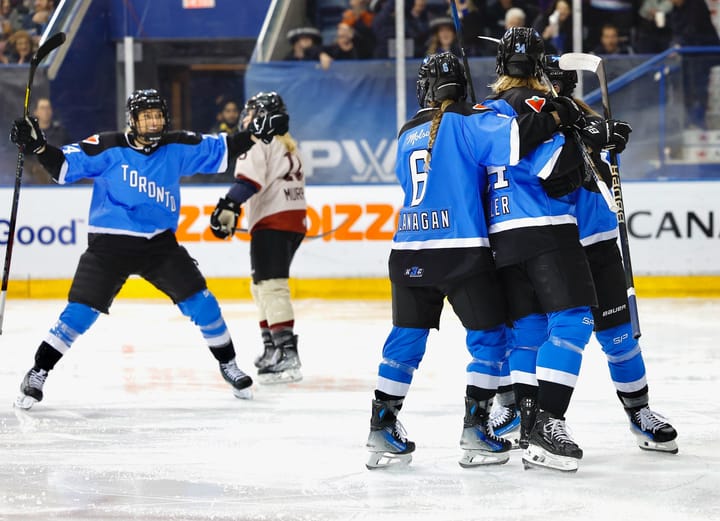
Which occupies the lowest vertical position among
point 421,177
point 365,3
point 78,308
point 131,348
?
point 131,348

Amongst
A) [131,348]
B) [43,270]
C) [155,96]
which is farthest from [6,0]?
[155,96]

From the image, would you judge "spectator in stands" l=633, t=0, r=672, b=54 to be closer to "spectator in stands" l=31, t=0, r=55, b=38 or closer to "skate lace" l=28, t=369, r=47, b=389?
"spectator in stands" l=31, t=0, r=55, b=38

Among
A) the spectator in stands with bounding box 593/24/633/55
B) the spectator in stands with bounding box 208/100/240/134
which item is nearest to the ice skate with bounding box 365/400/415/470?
the spectator in stands with bounding box 208/100/240/134

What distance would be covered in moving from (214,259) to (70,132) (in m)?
1.45

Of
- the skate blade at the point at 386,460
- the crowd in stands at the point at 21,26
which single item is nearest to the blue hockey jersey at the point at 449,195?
the skate blade at the point at 386,460

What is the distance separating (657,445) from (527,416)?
414 mm

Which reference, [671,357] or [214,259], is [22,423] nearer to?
[671,357]

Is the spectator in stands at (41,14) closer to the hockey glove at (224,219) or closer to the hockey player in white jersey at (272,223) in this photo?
the hockey player in white jersey at (272,223)

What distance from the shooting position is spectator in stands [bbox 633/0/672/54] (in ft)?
28.0

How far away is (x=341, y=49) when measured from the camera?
8.65 m

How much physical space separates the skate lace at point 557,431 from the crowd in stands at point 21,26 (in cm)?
633

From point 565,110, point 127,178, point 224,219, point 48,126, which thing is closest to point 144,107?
point 127,178

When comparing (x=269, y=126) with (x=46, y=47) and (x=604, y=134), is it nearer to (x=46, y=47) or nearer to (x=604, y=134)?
(x=46, y=47)

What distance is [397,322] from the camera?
10.9ft
